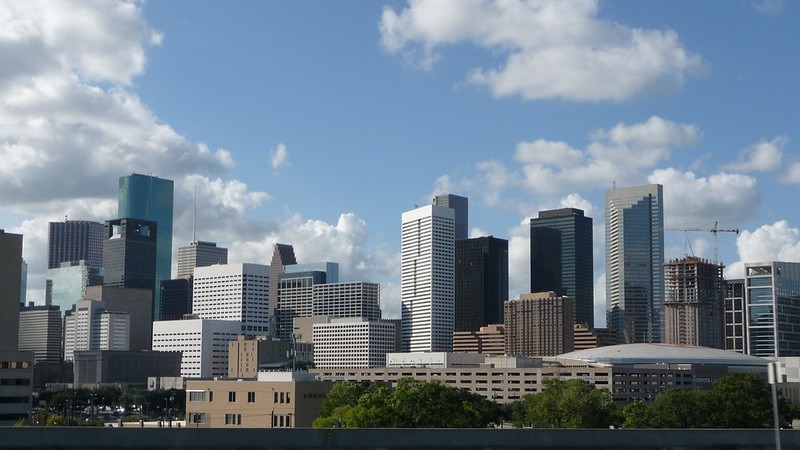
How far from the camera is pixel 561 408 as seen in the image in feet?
437

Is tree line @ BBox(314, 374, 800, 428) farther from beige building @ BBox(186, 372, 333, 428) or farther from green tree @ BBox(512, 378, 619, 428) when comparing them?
beige building @ BBox(186, 372, 333, 428)

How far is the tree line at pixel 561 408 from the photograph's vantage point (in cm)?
11931

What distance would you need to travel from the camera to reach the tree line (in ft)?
391

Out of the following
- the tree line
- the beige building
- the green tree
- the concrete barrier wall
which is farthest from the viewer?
the beige building

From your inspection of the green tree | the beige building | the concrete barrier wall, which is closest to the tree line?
the green tree

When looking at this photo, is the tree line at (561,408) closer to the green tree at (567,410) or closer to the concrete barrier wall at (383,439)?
the green tree at (567,410)

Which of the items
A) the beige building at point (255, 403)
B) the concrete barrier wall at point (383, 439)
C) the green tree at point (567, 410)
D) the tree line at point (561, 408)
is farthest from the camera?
the beige building at point (255, 403)

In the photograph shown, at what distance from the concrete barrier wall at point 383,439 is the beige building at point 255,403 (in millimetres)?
85074

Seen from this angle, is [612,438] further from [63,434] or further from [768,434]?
[63,434]

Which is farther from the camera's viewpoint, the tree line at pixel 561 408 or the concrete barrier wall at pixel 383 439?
the tree line at pixel 561 408

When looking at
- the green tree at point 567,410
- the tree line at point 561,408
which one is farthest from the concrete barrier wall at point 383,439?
the green tree at point 567,410

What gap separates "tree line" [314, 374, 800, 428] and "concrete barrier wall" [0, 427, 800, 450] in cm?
5705

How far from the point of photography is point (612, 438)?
62000 millimetres

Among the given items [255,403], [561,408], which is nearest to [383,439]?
[561,408]
